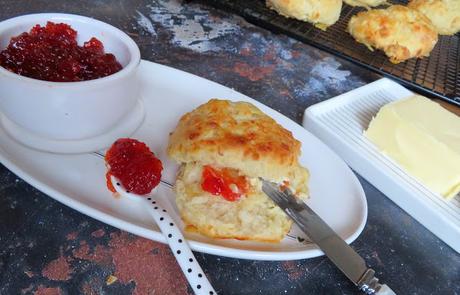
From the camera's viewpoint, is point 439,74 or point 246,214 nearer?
point 246,214

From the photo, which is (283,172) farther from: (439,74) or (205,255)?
(439,74)

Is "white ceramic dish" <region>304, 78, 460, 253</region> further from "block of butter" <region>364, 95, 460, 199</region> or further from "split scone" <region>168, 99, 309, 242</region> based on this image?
"split scone" <region>168, 99, 309, 242</region>

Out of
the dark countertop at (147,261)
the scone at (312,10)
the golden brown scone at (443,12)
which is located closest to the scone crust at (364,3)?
the golden brown scone at (443,12)

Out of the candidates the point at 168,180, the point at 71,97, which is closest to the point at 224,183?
the point at 168,180

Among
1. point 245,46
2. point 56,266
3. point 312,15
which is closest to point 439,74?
point 312,15

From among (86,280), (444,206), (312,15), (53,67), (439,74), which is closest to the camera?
(86,280)
